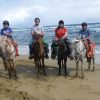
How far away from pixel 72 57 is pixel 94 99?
3.96 metres

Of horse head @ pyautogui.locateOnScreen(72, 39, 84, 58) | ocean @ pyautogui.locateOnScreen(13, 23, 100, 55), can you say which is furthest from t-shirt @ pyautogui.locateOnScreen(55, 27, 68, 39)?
ocean @ pyautogui.locateOnScreen(13, 23, 100, 55)

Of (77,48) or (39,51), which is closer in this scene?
(39,51)

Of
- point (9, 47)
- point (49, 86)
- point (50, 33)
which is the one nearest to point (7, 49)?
point (9, 47)

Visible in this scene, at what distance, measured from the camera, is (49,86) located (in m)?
13.5

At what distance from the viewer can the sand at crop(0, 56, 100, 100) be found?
457 inches

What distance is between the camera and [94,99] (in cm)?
1148

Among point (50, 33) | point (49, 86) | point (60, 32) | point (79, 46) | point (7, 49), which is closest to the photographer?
point (49, 86)

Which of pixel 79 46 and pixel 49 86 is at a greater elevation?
pixel 79 46

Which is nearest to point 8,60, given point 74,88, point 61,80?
point 61,80

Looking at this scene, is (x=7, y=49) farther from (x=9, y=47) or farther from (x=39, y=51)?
(x=39, y=51)

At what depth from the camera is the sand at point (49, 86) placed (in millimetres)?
11609

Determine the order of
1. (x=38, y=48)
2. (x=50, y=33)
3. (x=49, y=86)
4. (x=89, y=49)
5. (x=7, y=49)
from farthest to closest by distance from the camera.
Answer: (x=50, y=33) < (x=89, y=49) < (x=38, y=48) < (x=7, y=49) < (x=49, y=86)

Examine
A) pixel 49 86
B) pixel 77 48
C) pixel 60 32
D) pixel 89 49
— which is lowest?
pixel 49 86

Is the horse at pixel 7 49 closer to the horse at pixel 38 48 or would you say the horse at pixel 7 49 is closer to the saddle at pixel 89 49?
the horse at pixel 38 48
